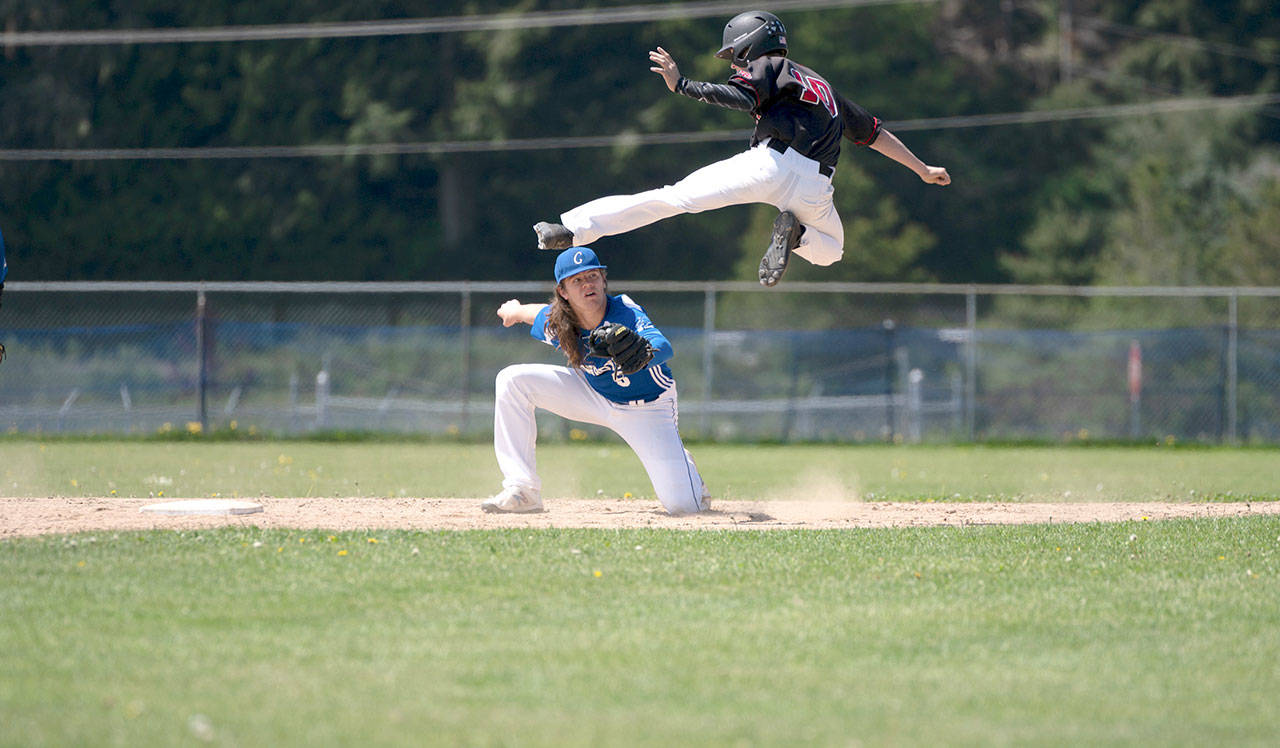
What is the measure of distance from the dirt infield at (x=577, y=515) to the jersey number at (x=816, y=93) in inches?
109

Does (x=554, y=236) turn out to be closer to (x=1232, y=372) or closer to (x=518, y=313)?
(x=518, y=313)

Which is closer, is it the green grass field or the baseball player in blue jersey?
the green grass field

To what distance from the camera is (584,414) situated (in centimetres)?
989

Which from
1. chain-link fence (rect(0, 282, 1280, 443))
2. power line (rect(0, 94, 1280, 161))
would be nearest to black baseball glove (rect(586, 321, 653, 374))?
chain-link fence (rect(0, 282, 1280, 443))

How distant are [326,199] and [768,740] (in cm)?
3945

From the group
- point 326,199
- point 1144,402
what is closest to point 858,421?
point 1144,402

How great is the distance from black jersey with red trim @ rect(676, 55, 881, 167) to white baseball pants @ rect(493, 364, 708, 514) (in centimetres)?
194

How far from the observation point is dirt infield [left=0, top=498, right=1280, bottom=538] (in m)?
8.76

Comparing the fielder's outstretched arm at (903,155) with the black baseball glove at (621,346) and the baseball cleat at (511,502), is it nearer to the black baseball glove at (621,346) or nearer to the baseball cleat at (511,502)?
the black baseball glove at (621,346)

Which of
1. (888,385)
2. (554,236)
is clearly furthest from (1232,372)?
(554,236)

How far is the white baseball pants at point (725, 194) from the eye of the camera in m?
9.07

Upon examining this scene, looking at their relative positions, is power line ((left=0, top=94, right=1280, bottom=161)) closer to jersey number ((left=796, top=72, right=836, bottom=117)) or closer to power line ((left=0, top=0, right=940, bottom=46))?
power line ((left=0, top=0, right=940, bottom=46))

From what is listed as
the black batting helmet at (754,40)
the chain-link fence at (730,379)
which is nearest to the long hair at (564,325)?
the black batting helmet at (754,40)

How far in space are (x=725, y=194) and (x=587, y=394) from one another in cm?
174
